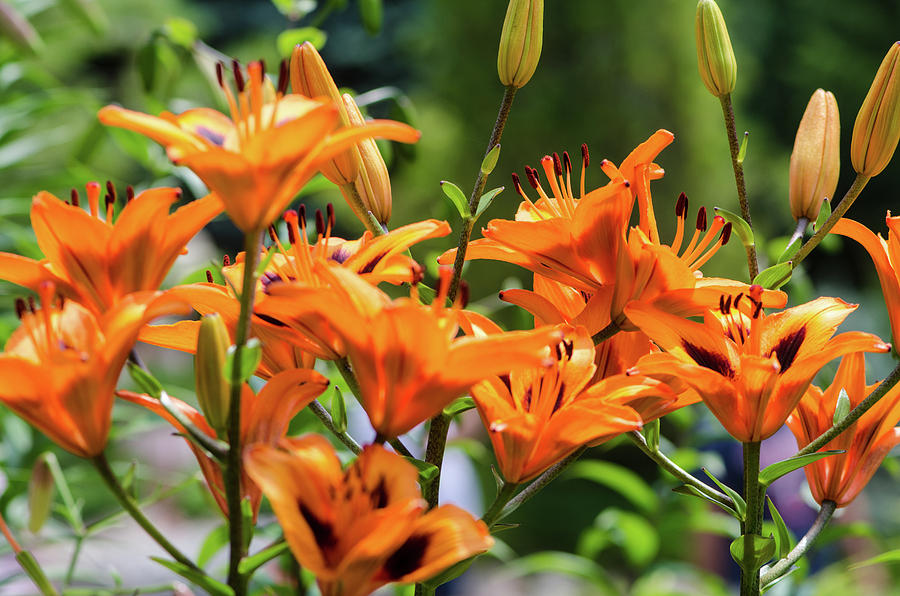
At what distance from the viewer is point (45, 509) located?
1.14 ft

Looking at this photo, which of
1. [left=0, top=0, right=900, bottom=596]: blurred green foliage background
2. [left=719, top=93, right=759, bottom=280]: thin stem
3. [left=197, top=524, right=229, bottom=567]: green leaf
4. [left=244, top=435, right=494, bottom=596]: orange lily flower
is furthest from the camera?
[left=0, top=0, right=900, bottom=596]: blurred green foliage background

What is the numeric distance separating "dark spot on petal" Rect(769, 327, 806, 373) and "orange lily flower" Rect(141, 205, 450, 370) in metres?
0.12

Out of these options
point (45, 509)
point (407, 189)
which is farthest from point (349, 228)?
point (45, 509)

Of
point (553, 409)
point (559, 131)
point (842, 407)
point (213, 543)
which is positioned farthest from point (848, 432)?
point (559, 131)

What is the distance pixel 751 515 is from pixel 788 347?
57mm

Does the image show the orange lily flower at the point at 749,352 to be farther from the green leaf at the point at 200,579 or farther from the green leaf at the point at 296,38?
the green leaf at the point at 296,38

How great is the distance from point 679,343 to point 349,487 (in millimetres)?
115

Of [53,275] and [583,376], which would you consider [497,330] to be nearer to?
[583,376]

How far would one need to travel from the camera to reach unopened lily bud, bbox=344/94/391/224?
1.05 ft

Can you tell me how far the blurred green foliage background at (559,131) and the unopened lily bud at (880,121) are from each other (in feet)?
0.52

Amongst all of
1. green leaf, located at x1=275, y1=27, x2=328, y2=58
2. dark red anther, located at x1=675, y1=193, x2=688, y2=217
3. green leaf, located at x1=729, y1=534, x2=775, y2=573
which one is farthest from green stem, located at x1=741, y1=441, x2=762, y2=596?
green leaf, located at x1=275, y1=27, x2=328, y2=58

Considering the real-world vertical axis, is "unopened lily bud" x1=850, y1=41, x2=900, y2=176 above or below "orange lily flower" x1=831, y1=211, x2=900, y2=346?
above

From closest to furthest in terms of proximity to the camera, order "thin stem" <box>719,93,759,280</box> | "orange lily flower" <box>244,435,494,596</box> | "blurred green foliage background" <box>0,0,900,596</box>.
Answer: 1. "orange lily flower" <box>244,435,494,596</box>
2. "thin stem" <box>719,93,759,280</box>
3. "blurred green foliage background" <box>0,0,900,596</box>

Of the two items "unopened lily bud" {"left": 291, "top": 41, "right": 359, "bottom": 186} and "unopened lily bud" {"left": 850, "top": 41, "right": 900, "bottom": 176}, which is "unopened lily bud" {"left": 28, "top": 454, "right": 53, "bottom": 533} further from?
"unopened lily bud" {"left": 850, "top": 41, "right": 900, "bottom": 176}
